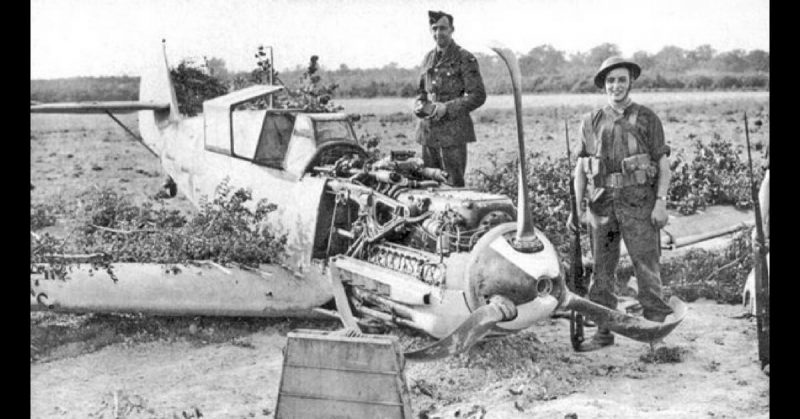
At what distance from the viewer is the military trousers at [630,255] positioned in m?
7.34

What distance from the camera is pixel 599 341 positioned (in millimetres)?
7641

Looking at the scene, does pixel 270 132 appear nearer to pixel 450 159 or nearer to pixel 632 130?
pixel 450 159

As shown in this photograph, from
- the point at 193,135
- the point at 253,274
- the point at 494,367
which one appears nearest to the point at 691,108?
the point at 494,367

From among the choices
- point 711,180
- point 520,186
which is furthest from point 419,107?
point 711,180

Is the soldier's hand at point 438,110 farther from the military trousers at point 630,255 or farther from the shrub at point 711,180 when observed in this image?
the shrub at point 711,180

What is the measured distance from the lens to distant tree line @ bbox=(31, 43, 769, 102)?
7.37 m

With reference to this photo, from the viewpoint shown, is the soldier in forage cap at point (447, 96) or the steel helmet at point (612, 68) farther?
the soldier in forage cap at point (447, 96)

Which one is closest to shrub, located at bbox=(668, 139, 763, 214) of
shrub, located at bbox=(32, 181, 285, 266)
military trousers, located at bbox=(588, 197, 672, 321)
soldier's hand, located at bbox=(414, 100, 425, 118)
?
military trousers, located at bbox=(588, 197, 672, 321)

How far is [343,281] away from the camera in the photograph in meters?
7.53

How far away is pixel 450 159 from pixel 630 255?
2382mm

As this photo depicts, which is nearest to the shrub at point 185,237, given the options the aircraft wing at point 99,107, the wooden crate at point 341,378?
the aircraft wing at point 99,107

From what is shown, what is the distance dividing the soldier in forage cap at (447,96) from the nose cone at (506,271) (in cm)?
258
